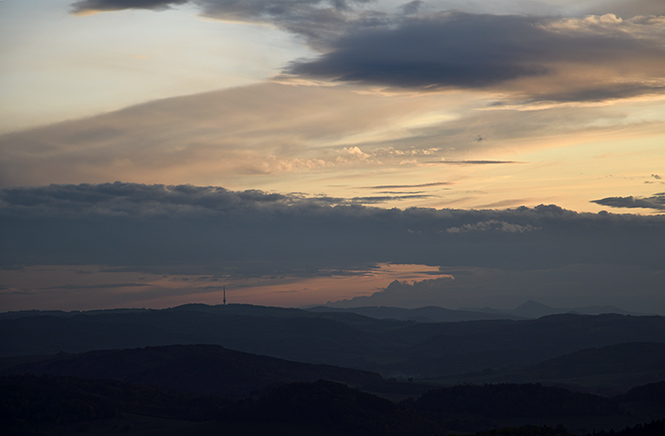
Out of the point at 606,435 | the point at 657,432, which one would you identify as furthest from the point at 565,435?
the point at 657,432

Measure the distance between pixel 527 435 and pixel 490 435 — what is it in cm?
703

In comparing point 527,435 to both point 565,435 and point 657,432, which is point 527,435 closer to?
point 565,435

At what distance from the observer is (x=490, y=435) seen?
139875mm

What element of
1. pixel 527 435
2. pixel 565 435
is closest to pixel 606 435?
pixel 565 435

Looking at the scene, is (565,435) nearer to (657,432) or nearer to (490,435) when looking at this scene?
(490,435)

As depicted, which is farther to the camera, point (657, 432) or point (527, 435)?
point (527, 435)

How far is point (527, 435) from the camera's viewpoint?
138 m

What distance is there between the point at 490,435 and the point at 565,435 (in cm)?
1588

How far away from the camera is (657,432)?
119 m

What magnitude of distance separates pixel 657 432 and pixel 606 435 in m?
27.4

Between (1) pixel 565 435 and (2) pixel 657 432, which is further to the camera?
(1) pixel 565 435

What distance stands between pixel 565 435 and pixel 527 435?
9737 mm

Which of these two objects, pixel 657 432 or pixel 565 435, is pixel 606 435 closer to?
pixel 565 435

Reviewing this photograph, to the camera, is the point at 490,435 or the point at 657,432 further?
the point at 490,435
